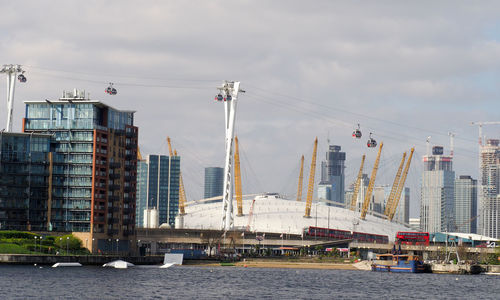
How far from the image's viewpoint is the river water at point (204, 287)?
138m

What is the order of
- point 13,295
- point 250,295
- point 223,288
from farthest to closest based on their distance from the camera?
1. point 223,288
2. point 250,295
3. point 13,295

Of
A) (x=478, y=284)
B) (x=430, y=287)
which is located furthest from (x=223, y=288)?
(x=478, y=284)

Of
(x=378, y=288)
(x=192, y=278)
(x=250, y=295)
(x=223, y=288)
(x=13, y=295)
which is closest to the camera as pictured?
(x=13, y=295)

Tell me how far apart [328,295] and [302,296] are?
5662 millimetres

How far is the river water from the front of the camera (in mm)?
137500

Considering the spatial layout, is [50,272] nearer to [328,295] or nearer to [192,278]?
[192,278]

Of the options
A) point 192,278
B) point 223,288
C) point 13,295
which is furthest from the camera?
point 192,278

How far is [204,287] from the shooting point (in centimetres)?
15688

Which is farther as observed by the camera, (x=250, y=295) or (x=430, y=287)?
(x=430, y=287)

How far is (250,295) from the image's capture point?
468 feet

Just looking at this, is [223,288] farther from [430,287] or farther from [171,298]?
[430,287]

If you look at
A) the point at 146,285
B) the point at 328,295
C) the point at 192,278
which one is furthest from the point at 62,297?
the point at 192,278

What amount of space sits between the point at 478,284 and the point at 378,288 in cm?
3720

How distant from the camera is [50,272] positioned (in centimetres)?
18575
